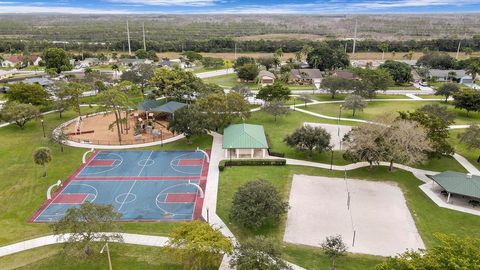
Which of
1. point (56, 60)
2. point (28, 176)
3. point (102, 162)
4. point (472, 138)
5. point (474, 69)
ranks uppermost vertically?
point (474, 69)

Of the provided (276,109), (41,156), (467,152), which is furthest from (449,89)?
(41,156)

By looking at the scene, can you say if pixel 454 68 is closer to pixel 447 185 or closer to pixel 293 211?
pixel 447 185

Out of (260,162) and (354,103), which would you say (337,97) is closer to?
(354,103)

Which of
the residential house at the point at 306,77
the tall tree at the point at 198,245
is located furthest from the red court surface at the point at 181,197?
the residential house at the point at 306,77

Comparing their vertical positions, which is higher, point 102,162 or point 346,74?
point 346,74

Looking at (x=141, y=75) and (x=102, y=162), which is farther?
(x=141, y=75)
